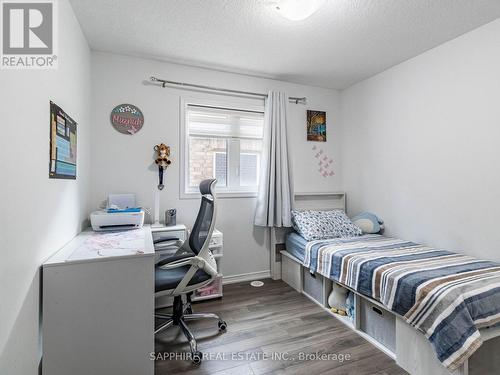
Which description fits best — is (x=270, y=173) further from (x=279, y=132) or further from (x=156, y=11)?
(x=156, y=11)

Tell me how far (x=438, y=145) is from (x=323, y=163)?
1.37 meters

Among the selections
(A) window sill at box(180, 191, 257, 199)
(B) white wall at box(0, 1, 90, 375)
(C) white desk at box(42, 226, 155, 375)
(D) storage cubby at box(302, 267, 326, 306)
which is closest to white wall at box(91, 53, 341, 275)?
(A) window sill at box(180, 191, 257, 199)

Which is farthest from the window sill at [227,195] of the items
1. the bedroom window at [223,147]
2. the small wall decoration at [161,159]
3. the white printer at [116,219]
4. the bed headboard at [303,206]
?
Answer: the white printer at [116,219]

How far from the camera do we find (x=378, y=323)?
190 cm

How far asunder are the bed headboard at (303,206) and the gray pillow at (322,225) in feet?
0.85

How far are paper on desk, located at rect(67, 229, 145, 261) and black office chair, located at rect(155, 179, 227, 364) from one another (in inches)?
9.9

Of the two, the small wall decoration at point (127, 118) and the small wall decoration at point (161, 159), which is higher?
the small wall decoration at point (127, 118)

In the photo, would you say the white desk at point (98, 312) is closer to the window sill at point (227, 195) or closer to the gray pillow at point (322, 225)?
the window sill at point (227, 195)

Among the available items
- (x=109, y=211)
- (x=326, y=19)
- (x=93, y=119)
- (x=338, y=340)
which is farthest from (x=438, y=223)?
(x=93, y=119)

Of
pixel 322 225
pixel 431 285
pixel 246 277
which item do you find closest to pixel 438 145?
pixel 322 225

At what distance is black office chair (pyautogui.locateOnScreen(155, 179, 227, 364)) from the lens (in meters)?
1.72

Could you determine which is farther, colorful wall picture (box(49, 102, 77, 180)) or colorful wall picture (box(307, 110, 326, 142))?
colorful wall picture (box(307, 110, 326, 142))
